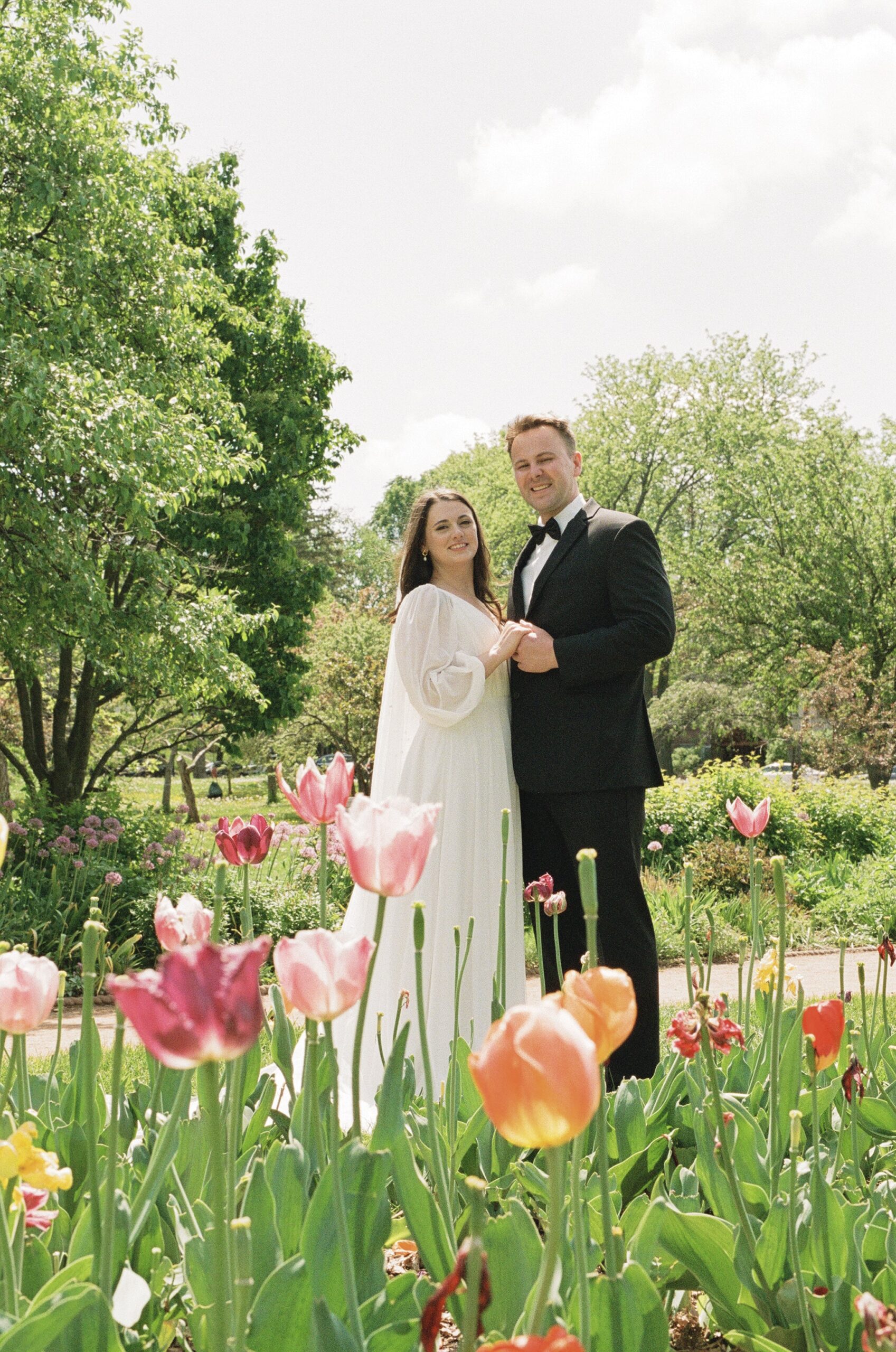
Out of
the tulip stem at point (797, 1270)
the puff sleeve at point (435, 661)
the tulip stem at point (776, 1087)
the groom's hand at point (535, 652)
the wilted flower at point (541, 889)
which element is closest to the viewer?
the tulip stem at point (797, 1270)

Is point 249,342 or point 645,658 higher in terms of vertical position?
point 249,342

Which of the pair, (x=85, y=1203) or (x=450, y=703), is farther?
(x=450, y=703)

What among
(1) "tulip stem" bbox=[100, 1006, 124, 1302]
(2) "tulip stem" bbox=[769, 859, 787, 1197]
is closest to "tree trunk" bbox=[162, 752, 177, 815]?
(2) "tulip stem" bbox=[769, 859, 787, 1197]

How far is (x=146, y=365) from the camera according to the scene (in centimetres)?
888

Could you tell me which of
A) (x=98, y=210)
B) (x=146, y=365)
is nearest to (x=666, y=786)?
(x=146, y=365)

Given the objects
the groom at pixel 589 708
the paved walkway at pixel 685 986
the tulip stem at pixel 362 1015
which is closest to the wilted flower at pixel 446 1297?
the tulip stem at pixel 362 1015

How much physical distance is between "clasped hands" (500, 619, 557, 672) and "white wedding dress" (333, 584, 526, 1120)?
0.14 m

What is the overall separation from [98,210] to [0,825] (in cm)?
867

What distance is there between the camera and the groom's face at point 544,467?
11.5 feet

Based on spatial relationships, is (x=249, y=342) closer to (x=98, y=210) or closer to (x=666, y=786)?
(x=98, y=210)

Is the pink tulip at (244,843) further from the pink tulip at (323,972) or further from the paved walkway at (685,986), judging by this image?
the paved walkway at (685,986)

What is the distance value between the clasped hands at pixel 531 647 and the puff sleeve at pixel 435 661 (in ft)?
0.45

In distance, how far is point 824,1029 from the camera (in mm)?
1463

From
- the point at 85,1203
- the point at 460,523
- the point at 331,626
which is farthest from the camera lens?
the point at 331,626
